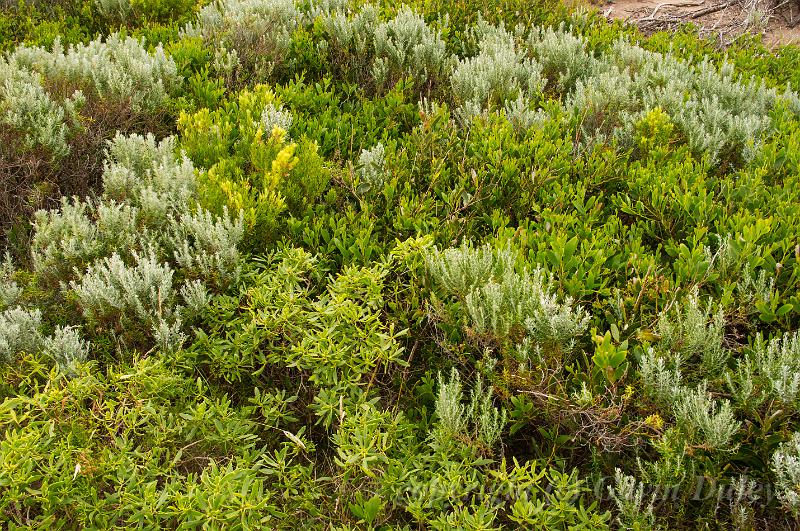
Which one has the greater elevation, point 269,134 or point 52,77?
point 52,77

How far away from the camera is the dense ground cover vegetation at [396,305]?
2480 millimetres

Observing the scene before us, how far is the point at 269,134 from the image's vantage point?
4.49 m

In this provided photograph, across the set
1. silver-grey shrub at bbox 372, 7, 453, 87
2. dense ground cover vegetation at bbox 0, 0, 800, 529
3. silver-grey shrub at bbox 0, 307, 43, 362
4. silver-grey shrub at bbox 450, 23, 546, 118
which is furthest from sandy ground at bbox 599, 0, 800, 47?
silver-grey shrub at bbox 0, 307, 43, 362

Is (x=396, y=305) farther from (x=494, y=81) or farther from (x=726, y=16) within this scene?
(x=726, y=16)

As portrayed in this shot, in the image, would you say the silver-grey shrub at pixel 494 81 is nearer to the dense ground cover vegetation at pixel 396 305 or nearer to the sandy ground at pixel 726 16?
the dense ground cover vegetation at pixel 396 305

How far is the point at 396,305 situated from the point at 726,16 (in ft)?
31.3

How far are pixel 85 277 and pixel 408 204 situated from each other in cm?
202

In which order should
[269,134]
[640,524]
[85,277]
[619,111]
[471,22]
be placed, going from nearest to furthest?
[640,524] < [85,277] < [269,134] < [619,111] < [471,22]

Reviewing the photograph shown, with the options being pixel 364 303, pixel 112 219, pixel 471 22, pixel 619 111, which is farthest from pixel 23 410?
pixel 471 22

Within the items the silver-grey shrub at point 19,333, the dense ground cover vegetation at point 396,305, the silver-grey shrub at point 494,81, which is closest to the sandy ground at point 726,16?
the silver-grey shrub at point 494,81

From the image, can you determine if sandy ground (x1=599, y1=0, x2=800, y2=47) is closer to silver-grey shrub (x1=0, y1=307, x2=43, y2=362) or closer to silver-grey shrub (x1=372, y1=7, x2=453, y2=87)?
silver-grey shrub (x1=372, y1=7, x2=453, y2=87)

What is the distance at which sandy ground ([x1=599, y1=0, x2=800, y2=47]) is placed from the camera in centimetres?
909

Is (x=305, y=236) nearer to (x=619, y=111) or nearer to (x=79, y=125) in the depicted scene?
(x=79, y=125)

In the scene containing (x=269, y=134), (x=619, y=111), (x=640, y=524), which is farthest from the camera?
(x=619, y=111)
